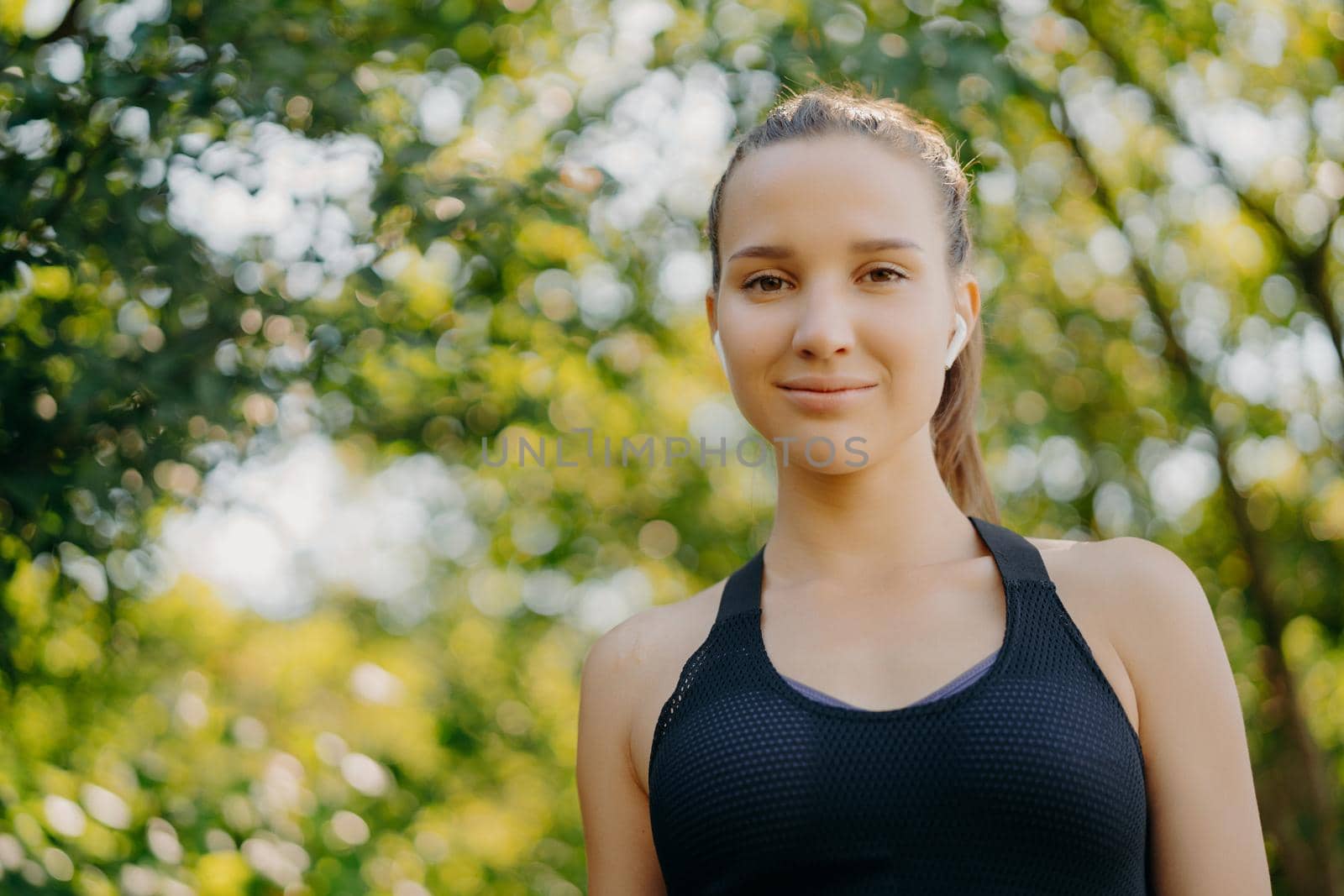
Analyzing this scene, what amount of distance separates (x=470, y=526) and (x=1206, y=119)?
288cm

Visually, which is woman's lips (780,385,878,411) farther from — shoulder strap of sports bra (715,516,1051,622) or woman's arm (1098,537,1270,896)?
woman's arm (1098,537,1270,896)

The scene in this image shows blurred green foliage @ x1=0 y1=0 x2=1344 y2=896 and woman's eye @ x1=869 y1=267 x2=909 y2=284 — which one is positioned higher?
woman's eye @ x1=869 y1=267 x2=909 y2=284

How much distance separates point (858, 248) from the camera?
5.26 ft

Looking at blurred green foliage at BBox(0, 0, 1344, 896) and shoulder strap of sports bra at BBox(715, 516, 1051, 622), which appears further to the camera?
blurred green foliage at BBox(0, 0, 1344, 896)

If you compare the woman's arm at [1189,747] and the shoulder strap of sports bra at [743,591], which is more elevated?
the woman's arm at [1189,747]

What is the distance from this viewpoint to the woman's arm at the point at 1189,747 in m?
1.50

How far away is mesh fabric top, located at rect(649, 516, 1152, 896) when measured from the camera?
143 centimetres

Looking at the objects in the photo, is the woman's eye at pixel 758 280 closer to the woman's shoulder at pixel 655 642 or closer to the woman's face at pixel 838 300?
the woman's face at pixel 838 300

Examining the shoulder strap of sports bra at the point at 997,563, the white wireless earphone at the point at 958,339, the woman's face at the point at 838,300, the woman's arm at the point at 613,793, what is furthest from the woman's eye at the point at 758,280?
the woman's arm at the point at 613,793

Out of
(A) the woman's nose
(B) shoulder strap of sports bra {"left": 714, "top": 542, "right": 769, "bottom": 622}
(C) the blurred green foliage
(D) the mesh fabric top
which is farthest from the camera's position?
(C) the blurred green foliage

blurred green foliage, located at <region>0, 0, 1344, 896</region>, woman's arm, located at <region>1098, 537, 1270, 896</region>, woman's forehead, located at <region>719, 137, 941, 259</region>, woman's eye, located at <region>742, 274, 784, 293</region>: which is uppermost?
woman's forehead, located at <region>719, 137, 941, 259</region>

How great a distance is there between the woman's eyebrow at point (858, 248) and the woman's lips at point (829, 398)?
0.56 ft

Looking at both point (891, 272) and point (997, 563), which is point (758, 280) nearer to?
point (891, 272)

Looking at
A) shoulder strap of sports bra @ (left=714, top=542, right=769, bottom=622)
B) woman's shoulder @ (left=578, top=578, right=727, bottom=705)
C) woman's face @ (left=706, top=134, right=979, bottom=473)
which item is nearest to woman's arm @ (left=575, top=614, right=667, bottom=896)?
woman's shoulder @ (left=578, top=578, right=727, bottom=705)
